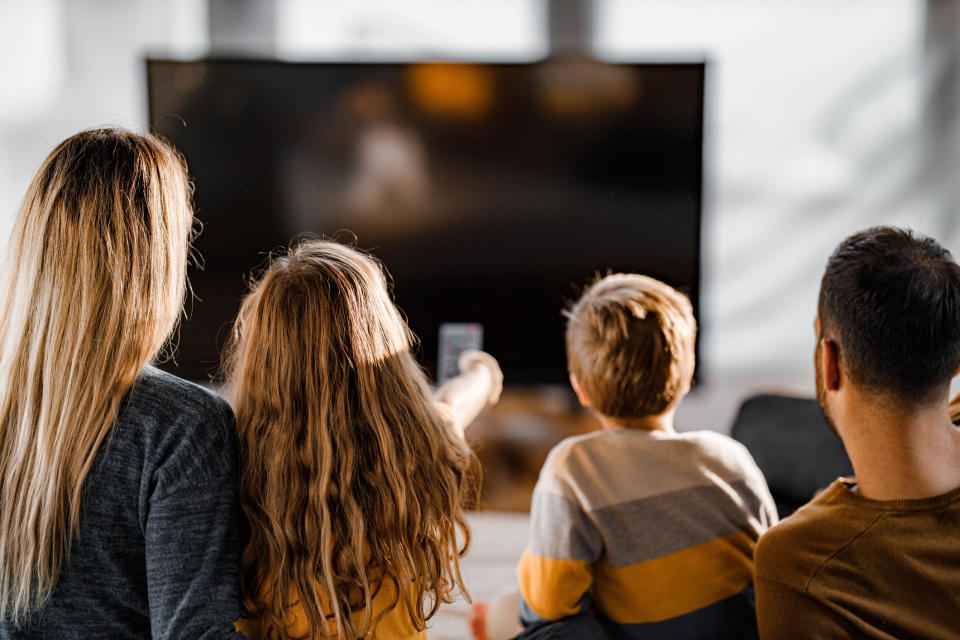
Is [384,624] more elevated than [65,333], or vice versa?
[65,333]

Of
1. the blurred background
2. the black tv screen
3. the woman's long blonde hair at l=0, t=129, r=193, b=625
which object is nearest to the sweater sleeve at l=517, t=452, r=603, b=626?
the woman's long blonde hair at l=0, t=129, r=193, b=625

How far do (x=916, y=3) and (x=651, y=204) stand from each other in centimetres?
134

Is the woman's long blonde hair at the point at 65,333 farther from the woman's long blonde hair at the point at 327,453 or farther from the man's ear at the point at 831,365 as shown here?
the man's ear at the point at 831,365

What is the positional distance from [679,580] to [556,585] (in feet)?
0.72

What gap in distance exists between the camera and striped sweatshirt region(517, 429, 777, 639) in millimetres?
1348

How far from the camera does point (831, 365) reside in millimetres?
1123

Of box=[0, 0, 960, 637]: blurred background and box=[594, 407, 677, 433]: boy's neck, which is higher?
box=[0, 0, 960, 637]: blurred background

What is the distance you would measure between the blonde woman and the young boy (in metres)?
0.62

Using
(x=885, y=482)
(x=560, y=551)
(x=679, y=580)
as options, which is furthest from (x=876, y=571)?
(x=560, y=551)

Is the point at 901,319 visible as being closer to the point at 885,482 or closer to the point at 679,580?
the point at 885,482

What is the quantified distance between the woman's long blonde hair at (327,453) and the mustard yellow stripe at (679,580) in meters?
0.42

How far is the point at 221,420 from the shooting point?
3.25ft

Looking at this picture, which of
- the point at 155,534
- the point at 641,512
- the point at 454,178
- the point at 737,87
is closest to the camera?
the point at 155,534

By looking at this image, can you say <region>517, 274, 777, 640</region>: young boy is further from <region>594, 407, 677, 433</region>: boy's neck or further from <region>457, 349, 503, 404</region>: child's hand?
<region>457, 349, 503, 404</region>: child's hand
